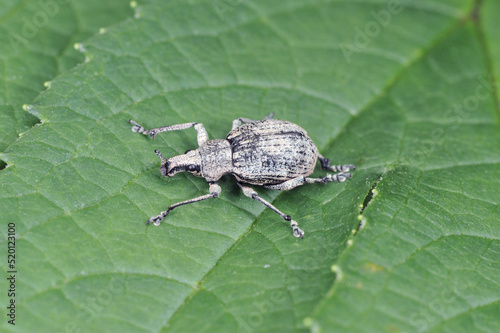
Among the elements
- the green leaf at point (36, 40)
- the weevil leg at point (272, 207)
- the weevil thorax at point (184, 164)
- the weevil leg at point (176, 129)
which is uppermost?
the green leaf at point (36, 40)

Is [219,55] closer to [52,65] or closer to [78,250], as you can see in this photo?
[52,65]

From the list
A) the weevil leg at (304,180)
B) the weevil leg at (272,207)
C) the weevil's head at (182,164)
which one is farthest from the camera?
the weevil leg at (304,180)

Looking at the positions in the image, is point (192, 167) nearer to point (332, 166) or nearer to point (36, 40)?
point (332, 166)

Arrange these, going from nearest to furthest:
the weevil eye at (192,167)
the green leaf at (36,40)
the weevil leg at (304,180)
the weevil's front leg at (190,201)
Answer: the weevil's front leg at (190,201), the weevil eye at (192,167), the weevil leg at (304,180), the green leaf at (36,40)

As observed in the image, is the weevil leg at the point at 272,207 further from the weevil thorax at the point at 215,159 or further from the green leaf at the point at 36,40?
the green leaf at the point at 36,40

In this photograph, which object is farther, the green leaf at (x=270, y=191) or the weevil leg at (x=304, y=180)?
the weevil leg at (x=304, y=180)

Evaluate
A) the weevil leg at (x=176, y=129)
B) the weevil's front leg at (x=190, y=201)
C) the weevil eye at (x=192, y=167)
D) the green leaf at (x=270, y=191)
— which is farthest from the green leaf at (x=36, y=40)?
the weevil's front leg at (x=190, y=201)
